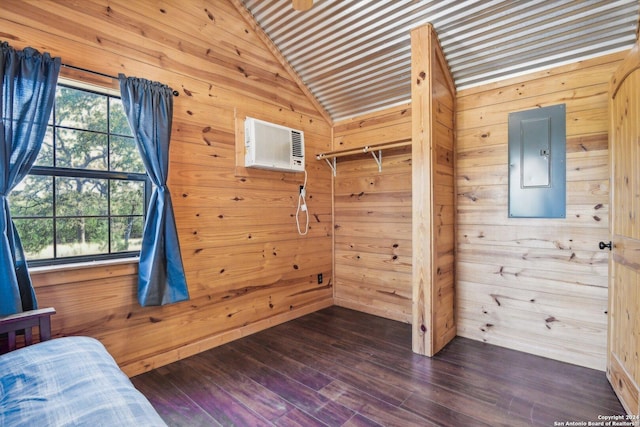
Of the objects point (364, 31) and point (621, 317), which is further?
point (364, 31)

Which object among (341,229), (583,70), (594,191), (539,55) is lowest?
(341,229)

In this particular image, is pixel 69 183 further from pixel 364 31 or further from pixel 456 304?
pixel 456 304

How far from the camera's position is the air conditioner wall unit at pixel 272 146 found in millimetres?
2789

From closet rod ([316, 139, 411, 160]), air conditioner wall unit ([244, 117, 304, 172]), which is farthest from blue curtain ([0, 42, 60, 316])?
closet rod ([316, 139, 411, 160])

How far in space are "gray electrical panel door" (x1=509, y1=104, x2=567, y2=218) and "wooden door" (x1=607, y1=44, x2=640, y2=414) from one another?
32 centimetres

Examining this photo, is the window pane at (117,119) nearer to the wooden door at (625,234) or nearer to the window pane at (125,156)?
the window pane at (125,156)

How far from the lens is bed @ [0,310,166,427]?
1010 mm

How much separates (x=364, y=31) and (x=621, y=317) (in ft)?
8.58

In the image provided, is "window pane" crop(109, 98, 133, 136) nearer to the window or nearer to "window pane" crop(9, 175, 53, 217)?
the window

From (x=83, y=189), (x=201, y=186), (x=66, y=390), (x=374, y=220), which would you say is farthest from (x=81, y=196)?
(x=374, y=220)

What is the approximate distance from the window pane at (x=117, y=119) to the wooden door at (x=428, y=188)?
2063 mm

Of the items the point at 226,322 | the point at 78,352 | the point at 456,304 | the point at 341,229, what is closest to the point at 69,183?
the point at 78,352

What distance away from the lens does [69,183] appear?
200cm

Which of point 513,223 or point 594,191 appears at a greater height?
point 594,191
